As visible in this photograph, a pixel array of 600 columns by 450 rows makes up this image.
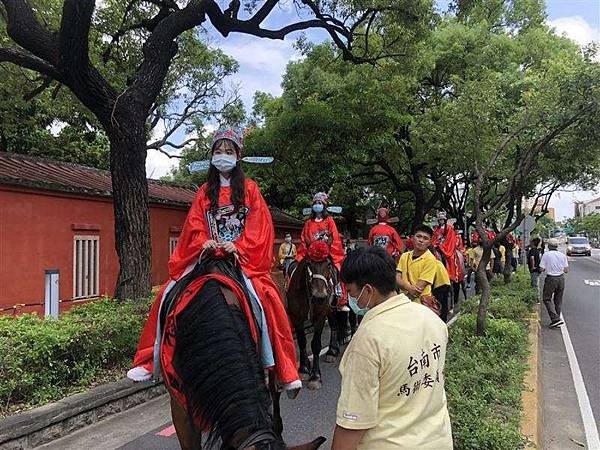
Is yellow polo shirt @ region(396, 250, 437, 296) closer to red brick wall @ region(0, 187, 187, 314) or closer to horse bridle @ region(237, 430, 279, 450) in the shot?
horse bridle @ region(237, 430, 279, 450)

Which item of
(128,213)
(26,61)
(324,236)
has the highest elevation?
(26,61)

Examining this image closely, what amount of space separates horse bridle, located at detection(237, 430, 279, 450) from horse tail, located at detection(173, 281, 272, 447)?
6 cm

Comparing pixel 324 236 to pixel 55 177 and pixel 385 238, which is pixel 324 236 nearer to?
pixel 385 238

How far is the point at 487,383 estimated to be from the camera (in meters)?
5.26

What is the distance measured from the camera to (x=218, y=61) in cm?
1947

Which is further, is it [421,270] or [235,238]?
[421,270]

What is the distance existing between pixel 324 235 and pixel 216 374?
17.6ft

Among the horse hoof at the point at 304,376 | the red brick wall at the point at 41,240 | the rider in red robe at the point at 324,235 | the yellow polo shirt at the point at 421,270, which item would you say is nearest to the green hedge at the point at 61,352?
the horse hoof at the point at 304,376

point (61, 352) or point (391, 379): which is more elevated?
point (391, 379)

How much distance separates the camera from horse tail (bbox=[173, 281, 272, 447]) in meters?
2.31

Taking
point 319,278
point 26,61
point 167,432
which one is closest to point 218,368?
point 167,432

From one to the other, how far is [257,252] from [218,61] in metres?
16.8

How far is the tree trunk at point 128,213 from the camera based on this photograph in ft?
26.0

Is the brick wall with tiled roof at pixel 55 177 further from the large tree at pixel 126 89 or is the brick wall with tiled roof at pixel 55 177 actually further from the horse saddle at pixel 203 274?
the horse saddle at pixel 203 274
